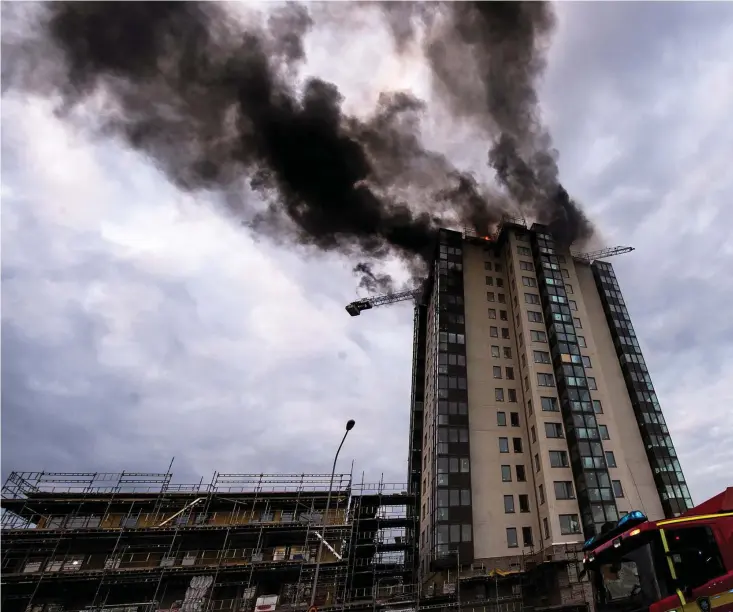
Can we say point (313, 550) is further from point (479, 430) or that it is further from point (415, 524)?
point (479, 430)

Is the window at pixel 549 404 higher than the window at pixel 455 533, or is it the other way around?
the window at pixel 549 404

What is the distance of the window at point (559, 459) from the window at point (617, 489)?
495 centimetres

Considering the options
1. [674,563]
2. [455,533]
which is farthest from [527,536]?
[674,563]

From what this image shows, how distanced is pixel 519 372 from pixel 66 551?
48757 millimetres

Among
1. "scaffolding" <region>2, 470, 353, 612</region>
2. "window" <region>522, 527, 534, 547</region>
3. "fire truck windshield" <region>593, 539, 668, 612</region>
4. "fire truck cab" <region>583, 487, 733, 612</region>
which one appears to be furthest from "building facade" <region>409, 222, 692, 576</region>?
"fire truck cab" <region>583, 487, 733, 612</region>

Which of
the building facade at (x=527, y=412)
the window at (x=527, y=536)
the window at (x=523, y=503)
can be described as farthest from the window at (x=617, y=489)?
the window at (x=527, y=536)

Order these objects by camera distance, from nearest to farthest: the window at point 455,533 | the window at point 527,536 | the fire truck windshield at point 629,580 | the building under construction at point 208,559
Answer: the fire truck windshield at point 629,580, the building under construction at point 208,559, the window at point 455,533, the window at point 527,536

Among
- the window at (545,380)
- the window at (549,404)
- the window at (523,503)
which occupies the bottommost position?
the window at (523,503)

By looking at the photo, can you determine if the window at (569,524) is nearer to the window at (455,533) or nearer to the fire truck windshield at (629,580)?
the window at (455,533)

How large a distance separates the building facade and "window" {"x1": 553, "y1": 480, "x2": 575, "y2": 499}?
12cm

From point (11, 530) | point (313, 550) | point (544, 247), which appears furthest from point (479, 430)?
point (11, 530)

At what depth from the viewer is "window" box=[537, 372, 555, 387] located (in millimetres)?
50000

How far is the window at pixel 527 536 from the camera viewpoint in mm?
41531

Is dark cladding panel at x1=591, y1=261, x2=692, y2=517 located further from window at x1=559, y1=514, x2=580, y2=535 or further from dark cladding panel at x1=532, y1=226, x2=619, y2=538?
window at x1=559, y1=514, x2=580, y2=535
